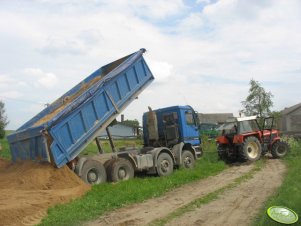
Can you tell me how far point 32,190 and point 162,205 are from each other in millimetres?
3483

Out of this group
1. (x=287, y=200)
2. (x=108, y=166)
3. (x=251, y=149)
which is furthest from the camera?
(x=251, y=149)

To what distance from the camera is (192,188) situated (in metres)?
12.3

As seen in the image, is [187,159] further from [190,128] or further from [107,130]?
[107,130]

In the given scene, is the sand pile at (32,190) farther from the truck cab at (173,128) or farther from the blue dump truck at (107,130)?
the truck cab at (173,128)

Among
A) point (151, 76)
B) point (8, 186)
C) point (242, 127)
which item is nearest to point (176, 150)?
point (151, 76)

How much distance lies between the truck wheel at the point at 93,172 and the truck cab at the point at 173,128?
3779 millimetres

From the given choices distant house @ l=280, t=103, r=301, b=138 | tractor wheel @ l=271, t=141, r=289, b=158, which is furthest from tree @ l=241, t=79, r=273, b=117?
tractor wheel @ l=271, t=141, r=289, b=158

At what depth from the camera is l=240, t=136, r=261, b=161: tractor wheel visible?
58.9 feet

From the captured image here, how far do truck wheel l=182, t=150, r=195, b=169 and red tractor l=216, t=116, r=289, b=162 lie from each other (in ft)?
8.93

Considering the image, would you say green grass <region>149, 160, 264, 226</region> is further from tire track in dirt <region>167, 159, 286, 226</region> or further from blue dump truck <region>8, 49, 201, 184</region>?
blue dump truck <region>8, 49, 201, 184</region>

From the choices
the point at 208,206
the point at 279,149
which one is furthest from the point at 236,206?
Result: the point at 279,149

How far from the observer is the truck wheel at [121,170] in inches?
527

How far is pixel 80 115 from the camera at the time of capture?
1270cm

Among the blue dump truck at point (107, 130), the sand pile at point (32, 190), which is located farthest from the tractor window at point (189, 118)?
the sand pile at point (32, 190)
